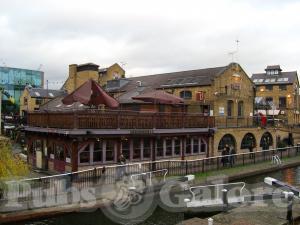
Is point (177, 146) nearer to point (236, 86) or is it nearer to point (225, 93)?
point (225, 93)

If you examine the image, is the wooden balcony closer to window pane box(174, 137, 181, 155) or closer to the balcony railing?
the balcony railing

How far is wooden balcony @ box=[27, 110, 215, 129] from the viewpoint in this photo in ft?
65.8

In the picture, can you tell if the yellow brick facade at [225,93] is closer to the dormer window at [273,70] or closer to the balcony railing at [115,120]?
the balcony railing at [115,120]

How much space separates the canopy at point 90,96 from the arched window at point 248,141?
55.1 feet

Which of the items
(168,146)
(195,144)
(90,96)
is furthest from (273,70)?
(90,96)

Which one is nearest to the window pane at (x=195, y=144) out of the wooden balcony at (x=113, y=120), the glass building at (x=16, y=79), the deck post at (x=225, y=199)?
the wooden balcony at (x=113, y=120)

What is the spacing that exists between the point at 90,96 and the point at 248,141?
61.8ft

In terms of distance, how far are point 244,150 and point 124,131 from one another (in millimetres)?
15990

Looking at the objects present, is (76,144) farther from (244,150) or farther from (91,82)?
(244,150)

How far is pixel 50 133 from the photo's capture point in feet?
73.5

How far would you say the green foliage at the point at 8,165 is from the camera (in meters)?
14.1

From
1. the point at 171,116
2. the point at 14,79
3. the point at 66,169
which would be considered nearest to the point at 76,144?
the point at 66,169

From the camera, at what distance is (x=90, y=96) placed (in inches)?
831

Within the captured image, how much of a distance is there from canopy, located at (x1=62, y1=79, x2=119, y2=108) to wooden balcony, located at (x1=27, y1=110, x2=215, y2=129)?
1.91 ft
